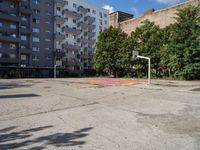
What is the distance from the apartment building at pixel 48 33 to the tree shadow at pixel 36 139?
142 ft

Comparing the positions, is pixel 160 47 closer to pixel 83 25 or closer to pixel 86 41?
pixel 86 41

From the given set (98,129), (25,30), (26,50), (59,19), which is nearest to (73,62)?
(59,19)

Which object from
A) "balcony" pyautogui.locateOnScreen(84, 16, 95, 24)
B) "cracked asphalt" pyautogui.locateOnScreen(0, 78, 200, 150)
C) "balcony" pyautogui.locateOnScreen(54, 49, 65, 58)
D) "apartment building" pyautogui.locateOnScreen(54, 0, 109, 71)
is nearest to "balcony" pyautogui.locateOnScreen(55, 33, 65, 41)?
"apartment building" pyautogui.locateOnScreen(54, 0, 109, 71)

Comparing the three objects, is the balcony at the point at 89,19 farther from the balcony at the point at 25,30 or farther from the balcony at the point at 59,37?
the balcony at the point at 25,30

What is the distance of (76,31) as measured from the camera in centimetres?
6644

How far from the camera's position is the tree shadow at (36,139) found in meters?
5.16

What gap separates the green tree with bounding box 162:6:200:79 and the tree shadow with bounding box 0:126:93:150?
2984 cm

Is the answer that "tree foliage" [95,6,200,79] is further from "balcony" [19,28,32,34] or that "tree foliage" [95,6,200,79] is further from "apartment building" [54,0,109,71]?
"balcony" [19,28,32,34]

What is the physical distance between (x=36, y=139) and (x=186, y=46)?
105ft

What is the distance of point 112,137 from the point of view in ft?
18.9

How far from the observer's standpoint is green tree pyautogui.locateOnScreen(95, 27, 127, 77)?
155ft

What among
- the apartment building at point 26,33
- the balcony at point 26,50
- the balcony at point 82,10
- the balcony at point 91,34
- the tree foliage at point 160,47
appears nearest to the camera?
the tree foliage at point 160,47

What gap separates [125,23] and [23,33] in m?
27.7

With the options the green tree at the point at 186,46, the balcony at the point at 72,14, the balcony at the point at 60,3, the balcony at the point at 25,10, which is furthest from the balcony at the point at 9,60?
the green tree at the point at 186,46
